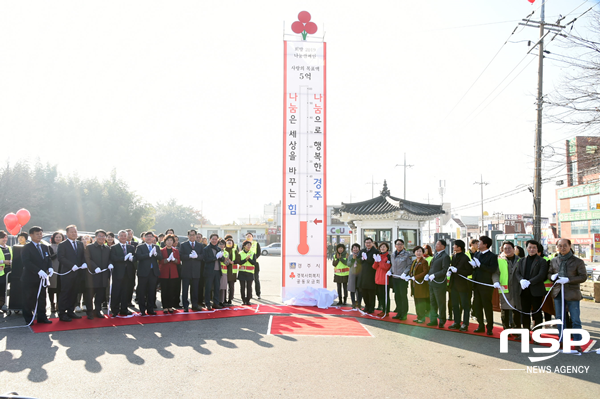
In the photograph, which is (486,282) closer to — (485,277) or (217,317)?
(485,277)

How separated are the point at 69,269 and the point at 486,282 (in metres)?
7.68

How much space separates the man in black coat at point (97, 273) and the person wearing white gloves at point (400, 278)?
586 centimetres

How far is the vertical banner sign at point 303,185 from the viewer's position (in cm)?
1054

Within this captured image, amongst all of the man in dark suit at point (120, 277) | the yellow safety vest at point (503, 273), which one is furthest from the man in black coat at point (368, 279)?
the man in dark suit at point (120, 277)

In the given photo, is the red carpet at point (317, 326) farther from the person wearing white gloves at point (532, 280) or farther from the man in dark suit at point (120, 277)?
the man in dark suit at point (120, 277)

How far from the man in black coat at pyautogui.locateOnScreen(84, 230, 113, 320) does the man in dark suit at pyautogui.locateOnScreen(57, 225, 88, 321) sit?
6.3 inches

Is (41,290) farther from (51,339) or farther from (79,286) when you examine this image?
(51,339)

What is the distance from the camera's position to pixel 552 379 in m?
4.88

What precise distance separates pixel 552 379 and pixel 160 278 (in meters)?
7.36

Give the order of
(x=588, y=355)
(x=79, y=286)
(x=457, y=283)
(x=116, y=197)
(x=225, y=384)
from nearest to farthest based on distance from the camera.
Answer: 1. (x=225, y=384)
2. (x=588, y=355)
3. (x=457, y=283)
4. (x=79, y=286)
5. (x=116, y=197)

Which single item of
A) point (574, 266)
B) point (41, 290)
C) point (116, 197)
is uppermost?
point (116, 197)

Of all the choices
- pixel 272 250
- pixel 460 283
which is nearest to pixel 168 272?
pixel 460 283

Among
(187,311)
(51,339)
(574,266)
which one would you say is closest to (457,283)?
(574,266)

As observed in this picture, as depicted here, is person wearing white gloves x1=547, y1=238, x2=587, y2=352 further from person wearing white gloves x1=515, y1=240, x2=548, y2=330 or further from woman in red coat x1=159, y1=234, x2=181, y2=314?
woman in red coat x1=159, y1=234, x2=181, y2=314
